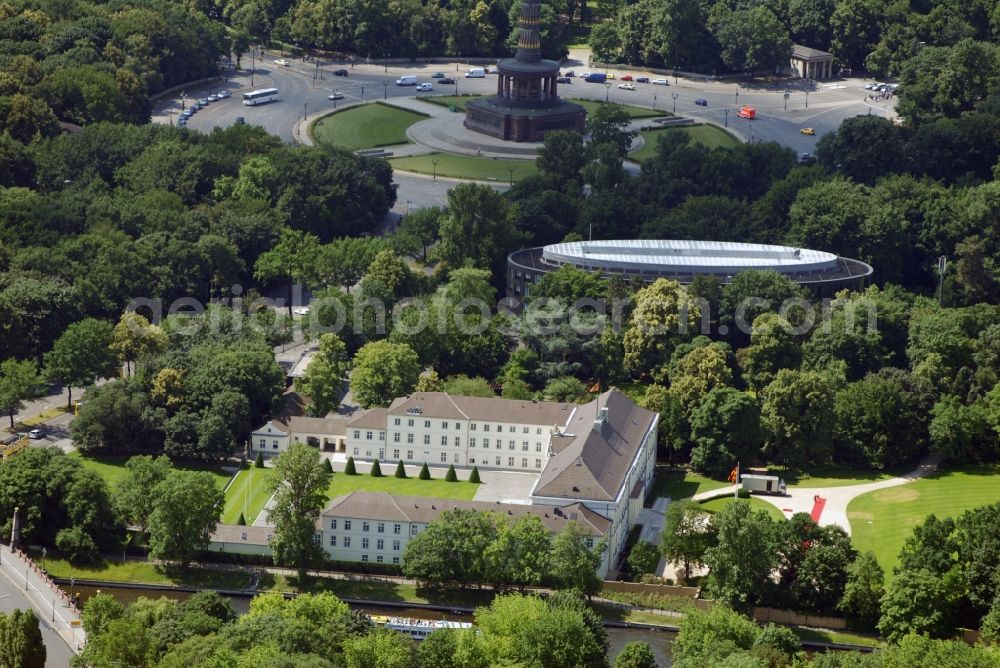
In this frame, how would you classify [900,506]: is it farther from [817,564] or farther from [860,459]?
[817,564]

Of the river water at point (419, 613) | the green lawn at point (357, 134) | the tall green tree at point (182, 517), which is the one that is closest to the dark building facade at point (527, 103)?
the green lawn at point (357, 134)

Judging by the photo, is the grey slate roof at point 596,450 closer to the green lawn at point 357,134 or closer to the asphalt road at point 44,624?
the asphalt road at point 44,624

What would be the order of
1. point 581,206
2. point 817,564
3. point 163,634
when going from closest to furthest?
point 163,634 → point 817,564 → point 581,206

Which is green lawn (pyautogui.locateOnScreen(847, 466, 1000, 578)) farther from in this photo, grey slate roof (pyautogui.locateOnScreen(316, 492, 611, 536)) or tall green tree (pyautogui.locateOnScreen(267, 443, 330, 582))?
tall green tree (pyautogui.locateOnScreen(267, 443, 330, 582))

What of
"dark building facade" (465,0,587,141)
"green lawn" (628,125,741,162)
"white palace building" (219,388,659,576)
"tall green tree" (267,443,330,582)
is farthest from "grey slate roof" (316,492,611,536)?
"dark building facade" (465,0,587,141)

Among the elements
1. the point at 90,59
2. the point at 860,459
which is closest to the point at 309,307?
the point at 860,459

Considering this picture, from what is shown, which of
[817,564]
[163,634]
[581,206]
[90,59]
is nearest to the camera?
[163,634]

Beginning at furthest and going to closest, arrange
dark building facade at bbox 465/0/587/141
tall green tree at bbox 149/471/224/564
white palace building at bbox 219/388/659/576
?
1. dark building facade at bbox 465/0/587/141
2. white palace building at bbox 219/388/659/576
3. tall green tree at bbox 149/471/224/564
